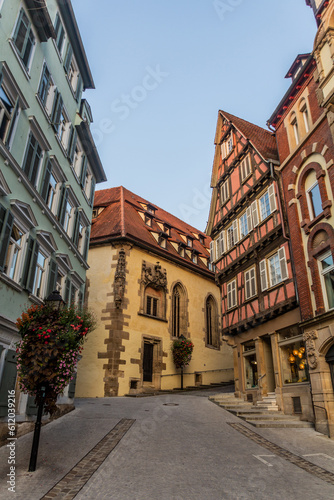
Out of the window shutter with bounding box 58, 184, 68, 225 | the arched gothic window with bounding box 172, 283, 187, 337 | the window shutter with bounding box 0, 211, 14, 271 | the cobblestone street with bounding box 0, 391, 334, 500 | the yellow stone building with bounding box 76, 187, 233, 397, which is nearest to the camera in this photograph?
the cobblestone street with bounding box 0, 391, 334, 500

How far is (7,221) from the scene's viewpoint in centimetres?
910

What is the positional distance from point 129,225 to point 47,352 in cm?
1891

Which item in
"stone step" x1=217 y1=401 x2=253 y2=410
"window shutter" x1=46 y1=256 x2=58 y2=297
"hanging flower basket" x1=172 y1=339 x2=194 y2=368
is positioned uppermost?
"window shutter" x1=46 y1=256 x2=58 y2=297

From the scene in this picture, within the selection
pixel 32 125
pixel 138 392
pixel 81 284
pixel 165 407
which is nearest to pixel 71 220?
pixel 81 284

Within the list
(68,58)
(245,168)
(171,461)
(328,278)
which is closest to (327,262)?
(328,278)

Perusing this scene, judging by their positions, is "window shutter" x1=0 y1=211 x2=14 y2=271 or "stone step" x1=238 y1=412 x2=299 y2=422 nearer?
"window shutter" x1=0 y1=211 x2=14 y2=271

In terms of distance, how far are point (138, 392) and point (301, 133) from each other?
15815 mm

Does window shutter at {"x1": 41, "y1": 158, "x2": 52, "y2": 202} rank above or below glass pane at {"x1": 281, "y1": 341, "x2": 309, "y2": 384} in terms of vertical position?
above

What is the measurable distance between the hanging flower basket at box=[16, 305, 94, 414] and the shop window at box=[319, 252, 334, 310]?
7.76 m

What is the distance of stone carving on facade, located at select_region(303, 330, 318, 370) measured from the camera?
11.4 meters

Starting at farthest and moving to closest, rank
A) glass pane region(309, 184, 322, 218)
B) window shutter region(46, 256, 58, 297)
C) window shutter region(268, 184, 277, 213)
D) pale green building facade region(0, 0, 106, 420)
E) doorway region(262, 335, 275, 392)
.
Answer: window shutter region(268, 184, 277, 213) < doorway region(262, 335, 275, 392) < glass pane region(309, 184, 322, 218) < window shutter region(46, 256, 58, 297) < pale green building facade region(0, 0, 106, 420)

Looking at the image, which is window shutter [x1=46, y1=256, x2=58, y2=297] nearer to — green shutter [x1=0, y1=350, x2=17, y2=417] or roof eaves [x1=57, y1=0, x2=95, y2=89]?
green shutter [x1=0, y1=350, x2=17, y2=417]

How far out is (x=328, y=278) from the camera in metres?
11.7

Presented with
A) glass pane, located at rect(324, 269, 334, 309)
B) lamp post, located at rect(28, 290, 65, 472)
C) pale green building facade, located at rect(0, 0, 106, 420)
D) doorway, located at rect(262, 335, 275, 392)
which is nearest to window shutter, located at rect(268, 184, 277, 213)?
glass pane, located at rect(324, 269, 334, 309)
